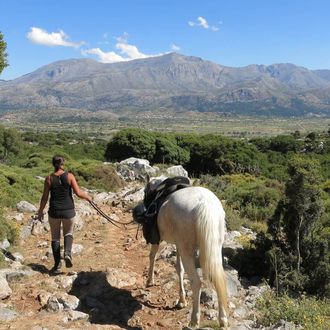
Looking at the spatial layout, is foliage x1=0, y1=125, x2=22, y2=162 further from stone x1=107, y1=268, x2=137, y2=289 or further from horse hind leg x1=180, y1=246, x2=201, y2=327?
horse hind leg x1=180, y1=246, x2=201, y2=327

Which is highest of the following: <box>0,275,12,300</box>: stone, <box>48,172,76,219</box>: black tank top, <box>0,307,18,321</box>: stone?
<box>48,172,76,219</box>: black tank top

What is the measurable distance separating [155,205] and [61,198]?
2055mm

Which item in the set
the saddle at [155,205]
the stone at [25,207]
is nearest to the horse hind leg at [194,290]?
the saddle at [155,205]

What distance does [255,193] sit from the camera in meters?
18.4

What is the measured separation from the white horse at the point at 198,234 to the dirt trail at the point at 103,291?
0.97m

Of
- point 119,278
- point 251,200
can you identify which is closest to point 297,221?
point 119,278

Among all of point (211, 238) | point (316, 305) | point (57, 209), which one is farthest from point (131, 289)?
point (316, 305)

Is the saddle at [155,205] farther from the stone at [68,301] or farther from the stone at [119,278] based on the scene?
the stone at [68,301]

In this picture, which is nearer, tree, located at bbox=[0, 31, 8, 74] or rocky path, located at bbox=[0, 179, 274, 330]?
rocky path, located at bbox=[0, 179, 274, 330]

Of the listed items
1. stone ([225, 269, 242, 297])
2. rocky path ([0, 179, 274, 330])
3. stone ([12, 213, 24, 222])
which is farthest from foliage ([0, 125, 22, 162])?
stone ([225, 269, 242, 297])

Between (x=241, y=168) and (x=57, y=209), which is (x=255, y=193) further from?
(x=241, y=168)

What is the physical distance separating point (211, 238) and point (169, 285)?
8.04 feet

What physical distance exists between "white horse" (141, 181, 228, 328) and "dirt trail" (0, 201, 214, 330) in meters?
0.97

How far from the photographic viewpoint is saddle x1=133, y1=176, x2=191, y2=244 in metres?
7.91
